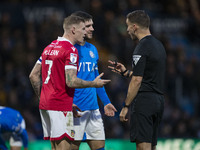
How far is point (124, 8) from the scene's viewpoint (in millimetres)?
14078

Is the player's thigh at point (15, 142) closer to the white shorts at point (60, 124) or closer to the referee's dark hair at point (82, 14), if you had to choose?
the white shorts at point (60, 124)

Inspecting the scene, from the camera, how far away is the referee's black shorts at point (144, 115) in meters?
5.51

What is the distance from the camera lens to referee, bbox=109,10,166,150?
5.49 metres

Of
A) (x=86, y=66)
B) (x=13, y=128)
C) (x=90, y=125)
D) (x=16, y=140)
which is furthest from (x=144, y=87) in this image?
(x=16, y=140)

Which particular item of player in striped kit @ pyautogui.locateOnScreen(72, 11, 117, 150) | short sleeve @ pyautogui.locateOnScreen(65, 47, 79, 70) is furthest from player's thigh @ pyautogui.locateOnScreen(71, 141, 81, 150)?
short sleeve @ pyautogui.locateOnScreen(65, 47, 79, 70)

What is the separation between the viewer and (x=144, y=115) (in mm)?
5535

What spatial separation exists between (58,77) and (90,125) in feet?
4.51

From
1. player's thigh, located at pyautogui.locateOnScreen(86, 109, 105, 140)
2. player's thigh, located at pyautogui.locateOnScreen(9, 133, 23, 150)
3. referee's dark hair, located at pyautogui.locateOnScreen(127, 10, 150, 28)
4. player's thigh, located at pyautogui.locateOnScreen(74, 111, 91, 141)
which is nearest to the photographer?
referee's dark hair, located at pyautogui.locateOnScreen(127, 10, 150, 28)

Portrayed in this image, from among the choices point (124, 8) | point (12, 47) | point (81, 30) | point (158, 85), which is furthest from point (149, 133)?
point (124, 8)

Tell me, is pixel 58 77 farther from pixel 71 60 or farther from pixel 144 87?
pixel 144 87

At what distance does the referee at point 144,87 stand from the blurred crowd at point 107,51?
219 inches

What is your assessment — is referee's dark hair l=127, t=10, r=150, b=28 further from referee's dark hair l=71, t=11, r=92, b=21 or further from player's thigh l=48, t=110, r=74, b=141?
player's thigh l=48, t=110, r=74, b=141

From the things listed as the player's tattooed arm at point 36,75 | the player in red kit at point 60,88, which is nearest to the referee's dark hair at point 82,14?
the player in red kit at point 60,88

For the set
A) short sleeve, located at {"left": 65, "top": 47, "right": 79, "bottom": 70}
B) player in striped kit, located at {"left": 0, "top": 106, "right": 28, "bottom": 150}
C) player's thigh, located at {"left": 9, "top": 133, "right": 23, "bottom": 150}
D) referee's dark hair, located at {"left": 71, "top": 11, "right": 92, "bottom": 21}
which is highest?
referee's dark hair, located at {"left": 71, "top": 11, "right": 92, "bottom": 21}
